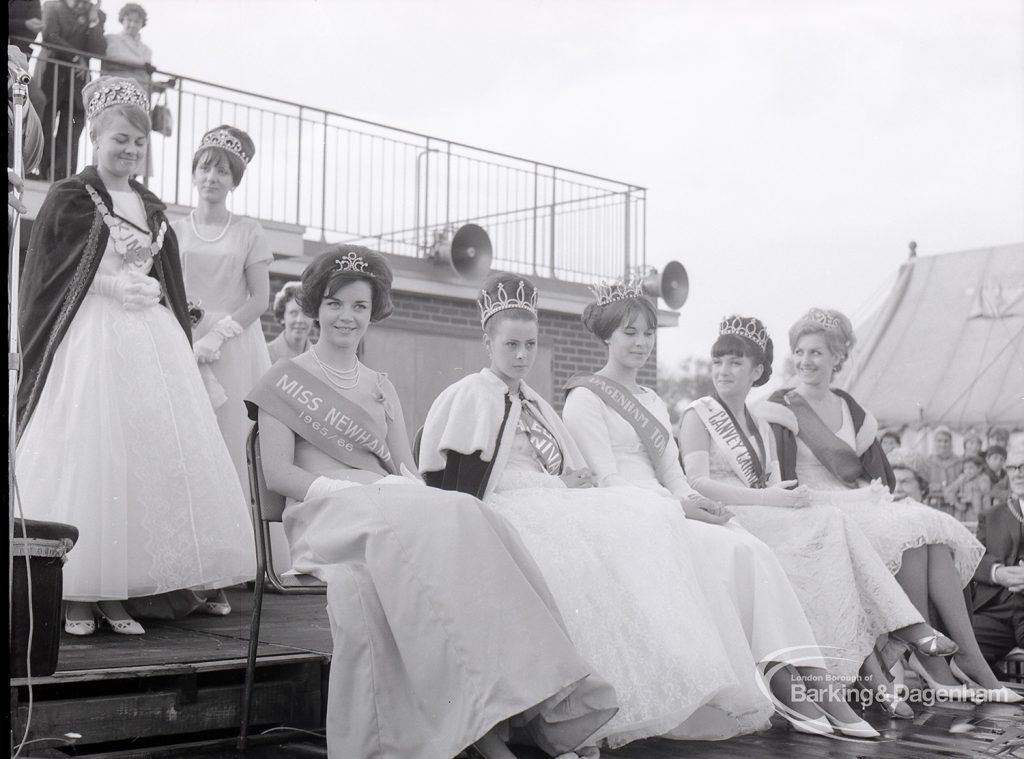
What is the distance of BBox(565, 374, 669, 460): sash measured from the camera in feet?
14.0

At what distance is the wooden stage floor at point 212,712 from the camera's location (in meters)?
2.93

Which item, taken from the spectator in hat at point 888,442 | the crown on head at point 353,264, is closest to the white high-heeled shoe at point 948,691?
the crown on head at point 353,264

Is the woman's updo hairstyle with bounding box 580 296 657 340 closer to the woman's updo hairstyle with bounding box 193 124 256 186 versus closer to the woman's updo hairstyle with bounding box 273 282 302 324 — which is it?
the woman's updo hairstyle with bounding box 193 124 256 186

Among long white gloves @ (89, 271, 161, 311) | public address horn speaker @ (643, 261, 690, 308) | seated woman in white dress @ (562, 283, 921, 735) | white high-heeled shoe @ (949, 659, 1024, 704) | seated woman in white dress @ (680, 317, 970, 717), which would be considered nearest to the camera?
seated woman in white dress @ (562, 283, 921, 735)

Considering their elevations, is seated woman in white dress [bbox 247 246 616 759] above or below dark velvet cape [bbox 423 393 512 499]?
below

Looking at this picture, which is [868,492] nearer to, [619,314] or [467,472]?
[619,314]

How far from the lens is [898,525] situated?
440 cm

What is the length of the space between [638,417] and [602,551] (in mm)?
968

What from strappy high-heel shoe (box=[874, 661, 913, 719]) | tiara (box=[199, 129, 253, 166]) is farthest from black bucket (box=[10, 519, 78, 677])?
strappy high-heel shoe (box=[874, 661, 913, 719])

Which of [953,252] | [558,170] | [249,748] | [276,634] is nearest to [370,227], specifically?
[558,170]

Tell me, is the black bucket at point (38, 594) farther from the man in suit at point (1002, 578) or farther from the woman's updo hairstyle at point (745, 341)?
the man in suit at point (1002, 578)

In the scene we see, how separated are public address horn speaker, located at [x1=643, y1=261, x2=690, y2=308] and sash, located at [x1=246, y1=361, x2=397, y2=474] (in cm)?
801

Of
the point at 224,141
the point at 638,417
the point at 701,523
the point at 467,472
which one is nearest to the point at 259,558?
the point at 467,472

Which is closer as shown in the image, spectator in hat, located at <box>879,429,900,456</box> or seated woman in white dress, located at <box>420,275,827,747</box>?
seated woman in white dress, located at <box>420,275,827,747</box>
